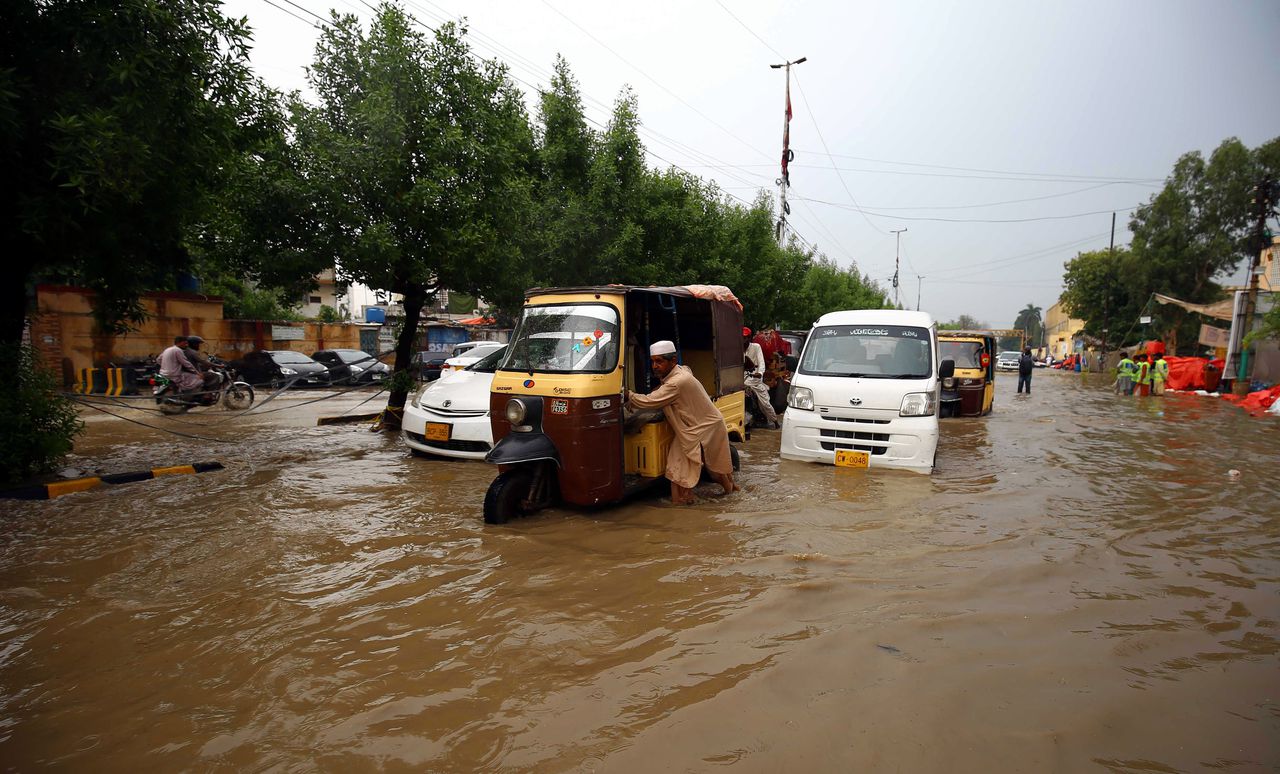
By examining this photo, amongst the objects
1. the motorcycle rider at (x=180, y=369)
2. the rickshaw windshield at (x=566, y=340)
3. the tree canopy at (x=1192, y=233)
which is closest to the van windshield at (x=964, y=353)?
the rickshaw windshield at (x=566, y=340)

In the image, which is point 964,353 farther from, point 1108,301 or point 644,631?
point 1108,301

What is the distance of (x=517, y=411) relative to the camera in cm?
584

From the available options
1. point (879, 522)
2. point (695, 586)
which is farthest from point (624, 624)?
point (879, 522)

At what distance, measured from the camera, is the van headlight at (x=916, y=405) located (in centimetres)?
815

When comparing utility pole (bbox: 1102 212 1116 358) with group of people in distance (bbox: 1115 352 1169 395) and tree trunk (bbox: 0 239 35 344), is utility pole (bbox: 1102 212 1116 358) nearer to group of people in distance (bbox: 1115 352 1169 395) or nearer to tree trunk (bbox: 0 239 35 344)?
group of people in distance (bbox: 1115 352 1169 395)

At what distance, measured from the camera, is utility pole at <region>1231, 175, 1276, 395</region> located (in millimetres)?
22984

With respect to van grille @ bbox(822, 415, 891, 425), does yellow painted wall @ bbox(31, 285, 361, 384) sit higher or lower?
higher

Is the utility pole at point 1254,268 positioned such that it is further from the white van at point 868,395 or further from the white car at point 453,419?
the white car at point 453,419

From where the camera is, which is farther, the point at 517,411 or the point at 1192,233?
the point at 1192,233

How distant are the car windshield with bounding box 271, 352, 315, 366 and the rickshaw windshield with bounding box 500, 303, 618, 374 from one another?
18451 millimetres

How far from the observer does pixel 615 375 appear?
19.8ft

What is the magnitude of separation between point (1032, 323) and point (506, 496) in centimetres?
14557

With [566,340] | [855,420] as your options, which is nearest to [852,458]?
[855,420]

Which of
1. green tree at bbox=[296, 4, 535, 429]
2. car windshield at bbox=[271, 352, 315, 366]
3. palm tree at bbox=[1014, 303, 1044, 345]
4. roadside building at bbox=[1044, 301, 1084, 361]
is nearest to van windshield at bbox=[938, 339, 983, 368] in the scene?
green tree at bbox=[296, 4, 535, 429]
